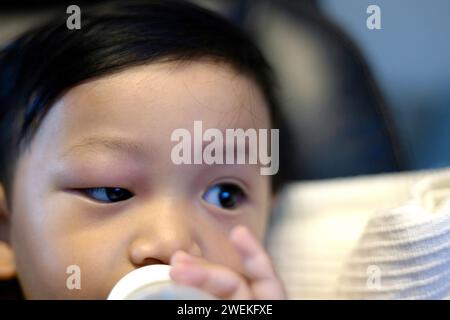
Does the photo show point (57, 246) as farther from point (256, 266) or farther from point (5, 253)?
point (256, 266)

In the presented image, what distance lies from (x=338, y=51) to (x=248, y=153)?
229mm

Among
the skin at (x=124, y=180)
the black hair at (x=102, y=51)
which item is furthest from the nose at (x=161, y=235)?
the black hair at (x=102, y=51)

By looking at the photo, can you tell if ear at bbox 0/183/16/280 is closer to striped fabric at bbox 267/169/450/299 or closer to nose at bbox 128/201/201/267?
nose at bbox 128/201/201/267

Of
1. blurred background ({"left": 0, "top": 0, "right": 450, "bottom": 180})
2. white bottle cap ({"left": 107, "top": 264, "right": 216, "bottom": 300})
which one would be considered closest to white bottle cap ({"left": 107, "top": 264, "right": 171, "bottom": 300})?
white bottle cap ({"left": 107, "top": 264, "right": 216, "bottom": 300})

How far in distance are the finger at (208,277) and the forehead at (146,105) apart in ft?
0.43

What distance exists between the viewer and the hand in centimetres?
53

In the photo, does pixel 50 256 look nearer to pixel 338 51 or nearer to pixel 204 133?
pixel 204 133

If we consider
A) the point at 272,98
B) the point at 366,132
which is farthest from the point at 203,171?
the point at 366,132

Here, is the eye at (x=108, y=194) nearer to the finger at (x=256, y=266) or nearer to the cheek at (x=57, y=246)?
the cheek at (x=57, y=246)

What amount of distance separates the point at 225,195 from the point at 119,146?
0.13 metres

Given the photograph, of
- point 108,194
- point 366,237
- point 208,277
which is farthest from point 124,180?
point 366,237

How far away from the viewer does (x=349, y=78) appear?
0.78m

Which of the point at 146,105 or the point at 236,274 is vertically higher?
the point at 146,105

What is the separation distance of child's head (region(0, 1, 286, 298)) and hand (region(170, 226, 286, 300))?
0.04 metres
